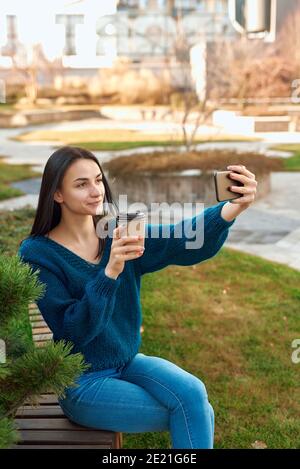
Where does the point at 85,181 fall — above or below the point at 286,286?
above

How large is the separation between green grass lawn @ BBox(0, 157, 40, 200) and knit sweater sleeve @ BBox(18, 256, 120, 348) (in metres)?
7.14

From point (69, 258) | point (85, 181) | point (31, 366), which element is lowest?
point (31, 366)

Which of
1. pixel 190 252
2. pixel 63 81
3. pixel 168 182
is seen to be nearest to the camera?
pixel 190 252

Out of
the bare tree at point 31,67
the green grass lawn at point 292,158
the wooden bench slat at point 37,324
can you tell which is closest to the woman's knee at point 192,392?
the wooden bench slat at point 37,324

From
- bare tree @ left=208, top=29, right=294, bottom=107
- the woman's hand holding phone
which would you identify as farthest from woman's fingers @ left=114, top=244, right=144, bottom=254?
bare tree @ left=208, top=29, right=294, bottom=107

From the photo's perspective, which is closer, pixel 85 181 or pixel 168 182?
pixel 85 181

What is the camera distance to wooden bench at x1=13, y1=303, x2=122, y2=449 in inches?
81.9

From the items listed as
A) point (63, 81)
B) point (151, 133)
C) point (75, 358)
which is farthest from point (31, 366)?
point (63, 81)

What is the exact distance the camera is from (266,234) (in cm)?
690

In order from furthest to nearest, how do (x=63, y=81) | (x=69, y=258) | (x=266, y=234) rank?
(x=63, y=81) < (x=266, y=234) < (x=69, y=258)

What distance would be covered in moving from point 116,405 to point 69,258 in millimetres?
504

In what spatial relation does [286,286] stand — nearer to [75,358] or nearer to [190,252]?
[190,252]

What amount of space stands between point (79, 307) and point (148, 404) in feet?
1.28

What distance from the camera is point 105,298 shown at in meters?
1.92
